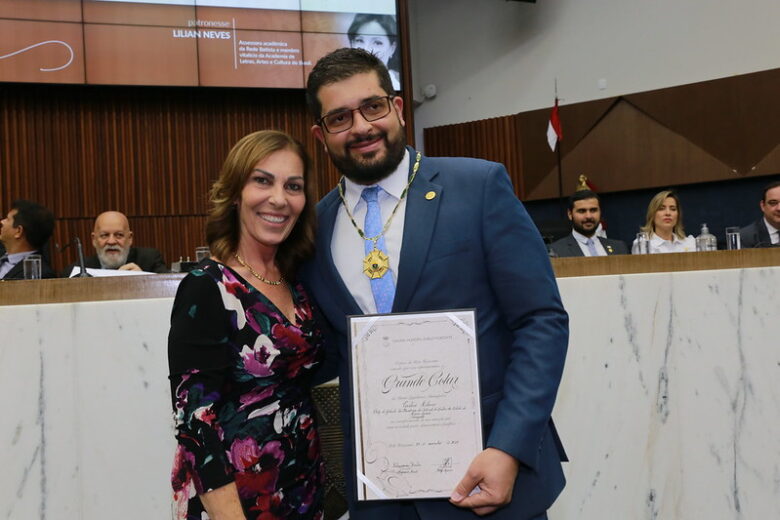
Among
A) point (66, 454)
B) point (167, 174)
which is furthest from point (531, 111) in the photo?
point (66, 454)

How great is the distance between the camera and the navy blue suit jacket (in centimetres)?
136

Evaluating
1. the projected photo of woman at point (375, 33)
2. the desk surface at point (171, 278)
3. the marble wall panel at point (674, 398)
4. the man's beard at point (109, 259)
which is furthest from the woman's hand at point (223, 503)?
the projected photo of woman at point (375, 33)

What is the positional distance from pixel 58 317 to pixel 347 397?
113cm

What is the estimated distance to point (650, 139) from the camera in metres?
8.81

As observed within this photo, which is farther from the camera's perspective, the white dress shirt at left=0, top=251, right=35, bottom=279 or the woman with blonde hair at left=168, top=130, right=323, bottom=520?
the white dress shirt at left=0, top=251, right=35, bottom=279

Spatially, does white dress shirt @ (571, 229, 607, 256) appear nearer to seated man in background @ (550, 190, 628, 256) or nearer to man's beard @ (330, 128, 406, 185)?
seated man in background @ (550, 190, 628, 256)

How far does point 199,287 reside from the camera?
1484 millimetres

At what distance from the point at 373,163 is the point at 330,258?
0.76ft

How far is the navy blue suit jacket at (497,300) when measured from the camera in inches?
A: 53.6

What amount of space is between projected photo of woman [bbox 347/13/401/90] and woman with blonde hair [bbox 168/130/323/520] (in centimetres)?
684

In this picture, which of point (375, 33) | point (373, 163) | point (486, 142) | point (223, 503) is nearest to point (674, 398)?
point (373, 163)

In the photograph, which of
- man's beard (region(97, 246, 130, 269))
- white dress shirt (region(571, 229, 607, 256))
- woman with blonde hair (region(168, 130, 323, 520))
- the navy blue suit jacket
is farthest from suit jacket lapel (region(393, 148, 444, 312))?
white dress shirt (region(571, 229, 607, 256))
